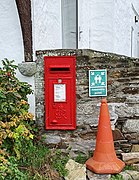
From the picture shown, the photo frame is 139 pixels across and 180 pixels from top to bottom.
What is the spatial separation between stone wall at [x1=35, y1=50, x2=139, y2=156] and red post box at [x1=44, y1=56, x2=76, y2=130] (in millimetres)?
69

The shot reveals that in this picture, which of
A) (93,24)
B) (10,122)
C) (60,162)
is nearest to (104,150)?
(60,162)

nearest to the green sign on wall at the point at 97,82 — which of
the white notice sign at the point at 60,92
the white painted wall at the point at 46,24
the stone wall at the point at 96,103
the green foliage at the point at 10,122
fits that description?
the stone wall at the point at 96,103

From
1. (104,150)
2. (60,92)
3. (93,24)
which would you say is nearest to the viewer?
(104,150)

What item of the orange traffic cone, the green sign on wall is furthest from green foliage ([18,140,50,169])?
the green sign on wall

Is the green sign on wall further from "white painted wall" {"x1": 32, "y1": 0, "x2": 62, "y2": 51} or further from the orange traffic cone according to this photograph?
"white painted wall" {"x1": 32, "y1": 0, "x2": 62, "y2": 51}

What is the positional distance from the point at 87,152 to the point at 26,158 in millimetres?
906

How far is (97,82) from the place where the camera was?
370 centimetres

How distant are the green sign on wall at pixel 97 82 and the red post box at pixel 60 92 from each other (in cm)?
23

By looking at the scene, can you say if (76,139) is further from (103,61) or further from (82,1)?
(82,1)

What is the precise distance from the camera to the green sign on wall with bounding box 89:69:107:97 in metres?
3.68

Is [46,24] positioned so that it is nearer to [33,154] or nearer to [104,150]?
[33,154]

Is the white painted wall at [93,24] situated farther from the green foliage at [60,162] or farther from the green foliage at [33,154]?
the green foliage at [60,162]

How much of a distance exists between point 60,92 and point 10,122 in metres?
0.86

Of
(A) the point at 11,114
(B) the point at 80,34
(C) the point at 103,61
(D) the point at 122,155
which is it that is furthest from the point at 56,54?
(B) the point at 80,34
